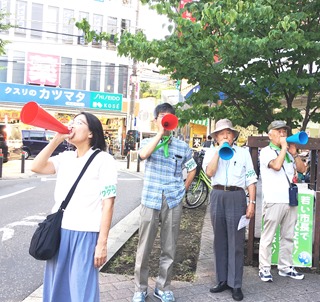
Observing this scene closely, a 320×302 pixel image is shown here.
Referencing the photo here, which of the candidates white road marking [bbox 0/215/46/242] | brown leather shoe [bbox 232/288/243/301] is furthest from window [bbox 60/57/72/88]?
brown leather shoe [bbox 232/288/243/301]

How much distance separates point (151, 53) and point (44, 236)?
9.59 ft

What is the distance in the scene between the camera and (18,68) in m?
26.4

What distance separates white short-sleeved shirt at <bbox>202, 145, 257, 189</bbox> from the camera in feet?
12.4

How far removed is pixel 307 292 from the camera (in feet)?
12.8

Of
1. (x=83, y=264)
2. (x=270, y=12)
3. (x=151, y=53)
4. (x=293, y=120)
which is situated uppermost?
(x=270, y=12)

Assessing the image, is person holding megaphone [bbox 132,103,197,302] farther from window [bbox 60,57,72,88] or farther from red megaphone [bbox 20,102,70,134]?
window [bbox 60,57,72,88]

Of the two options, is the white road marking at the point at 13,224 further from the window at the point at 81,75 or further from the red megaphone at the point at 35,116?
the window at the point at 81,75

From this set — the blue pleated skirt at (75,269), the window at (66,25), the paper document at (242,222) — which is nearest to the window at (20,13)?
the window at (66,25)

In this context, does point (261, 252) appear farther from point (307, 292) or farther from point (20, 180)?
point (20, 180)

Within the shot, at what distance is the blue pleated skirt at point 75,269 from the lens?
2559mm

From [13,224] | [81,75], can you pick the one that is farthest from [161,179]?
[81,75]

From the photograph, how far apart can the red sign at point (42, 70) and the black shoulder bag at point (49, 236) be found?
2524 cm

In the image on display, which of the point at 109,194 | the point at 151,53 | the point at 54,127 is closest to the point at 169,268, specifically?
the point at 109,194

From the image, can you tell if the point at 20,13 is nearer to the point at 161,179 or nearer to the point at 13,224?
the point at 13,224
